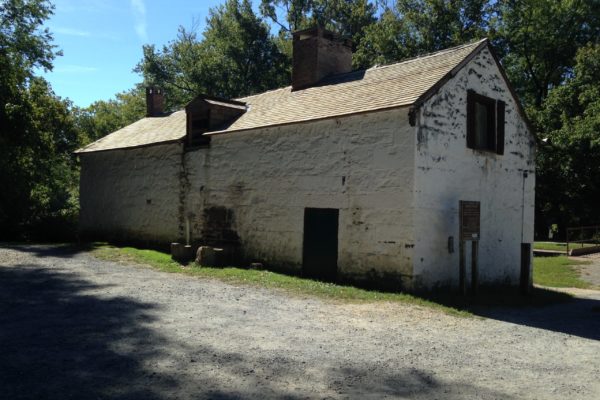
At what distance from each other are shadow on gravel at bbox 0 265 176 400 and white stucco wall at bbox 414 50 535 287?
20.6ft

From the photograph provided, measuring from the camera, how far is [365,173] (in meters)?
11.6

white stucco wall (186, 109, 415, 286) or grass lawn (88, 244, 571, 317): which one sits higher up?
white stucco wall (186, 109, 415, 286)

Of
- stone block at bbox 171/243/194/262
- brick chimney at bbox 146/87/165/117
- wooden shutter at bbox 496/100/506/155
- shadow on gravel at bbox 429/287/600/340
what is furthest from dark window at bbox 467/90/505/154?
brick chimney at bbox 146/87/165/117

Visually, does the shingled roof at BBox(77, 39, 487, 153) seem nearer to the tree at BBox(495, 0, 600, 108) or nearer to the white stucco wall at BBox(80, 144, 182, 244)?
the white stucco wall at BBox(80, 144, 182, 244)

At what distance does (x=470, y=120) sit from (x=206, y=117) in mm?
8763

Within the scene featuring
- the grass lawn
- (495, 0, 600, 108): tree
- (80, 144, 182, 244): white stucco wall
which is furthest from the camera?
(495, 0, 600, 108): tree

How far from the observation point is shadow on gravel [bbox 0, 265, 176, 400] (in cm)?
465

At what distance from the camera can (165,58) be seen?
39625 mm

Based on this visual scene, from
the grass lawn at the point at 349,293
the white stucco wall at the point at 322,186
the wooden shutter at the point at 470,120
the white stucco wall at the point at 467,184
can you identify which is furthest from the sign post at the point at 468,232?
the wooden shutter at the point at 470,120

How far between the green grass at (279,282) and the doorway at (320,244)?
20.1 inches

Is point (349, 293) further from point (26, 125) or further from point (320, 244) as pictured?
→ point (26, 125)

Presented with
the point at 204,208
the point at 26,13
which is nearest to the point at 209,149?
the point at 204,208

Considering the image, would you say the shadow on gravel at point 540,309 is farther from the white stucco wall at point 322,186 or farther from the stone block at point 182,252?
the stone block at point 182,252

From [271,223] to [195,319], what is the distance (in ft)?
20.7
